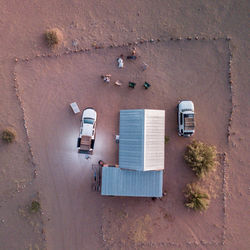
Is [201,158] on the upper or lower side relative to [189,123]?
lower

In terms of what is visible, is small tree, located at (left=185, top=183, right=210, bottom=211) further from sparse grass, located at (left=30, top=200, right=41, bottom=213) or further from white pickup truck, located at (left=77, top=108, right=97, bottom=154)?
sparse grass, located at (left=30, top=200, right=41, bottom=213)

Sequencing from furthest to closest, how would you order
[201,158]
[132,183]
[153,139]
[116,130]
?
1. [116,130]
2. [201,158]
3. [132,183]
4. [153,139]

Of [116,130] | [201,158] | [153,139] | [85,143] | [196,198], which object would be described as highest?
[116,130]

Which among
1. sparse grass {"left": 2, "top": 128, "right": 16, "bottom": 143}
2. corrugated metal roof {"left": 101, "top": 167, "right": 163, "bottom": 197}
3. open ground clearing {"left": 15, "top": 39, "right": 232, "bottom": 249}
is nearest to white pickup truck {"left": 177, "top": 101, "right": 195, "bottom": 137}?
open ground clearing {"left": 15, "top": 39, "right": 232, "bottom": 249}

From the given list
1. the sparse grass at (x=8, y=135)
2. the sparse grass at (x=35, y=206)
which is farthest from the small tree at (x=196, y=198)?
the sparse grass at (x=8, y=135)

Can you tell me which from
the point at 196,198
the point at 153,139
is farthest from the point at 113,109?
the point at 196,198

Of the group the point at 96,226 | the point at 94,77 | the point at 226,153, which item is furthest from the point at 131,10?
the point at 96,226

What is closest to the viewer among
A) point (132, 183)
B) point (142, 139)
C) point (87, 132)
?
point (142, 139)

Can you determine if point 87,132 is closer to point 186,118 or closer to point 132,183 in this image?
point 132,183

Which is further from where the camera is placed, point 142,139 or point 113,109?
point 113,109
